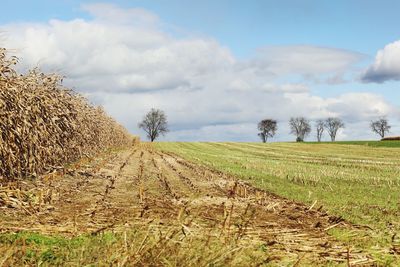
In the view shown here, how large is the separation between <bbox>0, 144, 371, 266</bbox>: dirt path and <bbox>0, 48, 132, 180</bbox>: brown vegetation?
92 centimetres

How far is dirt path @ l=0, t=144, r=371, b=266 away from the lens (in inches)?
328

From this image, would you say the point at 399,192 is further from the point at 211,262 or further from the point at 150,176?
the point at 211,262

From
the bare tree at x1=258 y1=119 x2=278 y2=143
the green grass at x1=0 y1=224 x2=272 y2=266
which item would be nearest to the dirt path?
Result: the green grass at x1=0 y1=224 x2=272 y2=266

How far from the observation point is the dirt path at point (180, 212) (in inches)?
328

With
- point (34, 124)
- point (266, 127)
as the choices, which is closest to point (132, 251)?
point (34, 124)

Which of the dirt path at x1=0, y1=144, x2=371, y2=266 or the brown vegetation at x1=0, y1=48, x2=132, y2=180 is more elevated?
the brown vegetation at x1=0, y1=48, x2=132, y2=180

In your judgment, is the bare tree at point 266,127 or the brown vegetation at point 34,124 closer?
the brown vegetation at point 34,124

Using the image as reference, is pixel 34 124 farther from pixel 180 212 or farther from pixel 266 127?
pixel 266 127

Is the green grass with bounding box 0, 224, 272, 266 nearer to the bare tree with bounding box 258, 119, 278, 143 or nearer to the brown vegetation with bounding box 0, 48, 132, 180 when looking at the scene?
the brown vegetation with bounding box 0, 48, 132, 180

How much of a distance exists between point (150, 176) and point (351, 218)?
34.5 feet

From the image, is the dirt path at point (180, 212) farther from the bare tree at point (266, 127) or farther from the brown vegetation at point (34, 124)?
the bare tree at point (266, 127)

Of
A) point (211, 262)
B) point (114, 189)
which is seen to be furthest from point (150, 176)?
point (211, 262)

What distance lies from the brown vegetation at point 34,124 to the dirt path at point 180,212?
92 cm

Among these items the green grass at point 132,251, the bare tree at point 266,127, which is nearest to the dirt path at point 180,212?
the green grass at point 132,251
